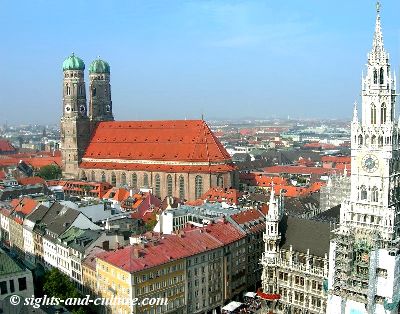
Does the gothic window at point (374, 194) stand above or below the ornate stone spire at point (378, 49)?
below

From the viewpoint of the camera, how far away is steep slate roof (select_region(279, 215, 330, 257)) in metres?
74.6

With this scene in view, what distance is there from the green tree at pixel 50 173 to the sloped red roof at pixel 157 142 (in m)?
24.8

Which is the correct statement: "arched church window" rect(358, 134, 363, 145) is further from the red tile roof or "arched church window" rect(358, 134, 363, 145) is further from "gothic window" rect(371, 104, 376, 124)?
the red tile roof

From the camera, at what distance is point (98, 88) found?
585ft

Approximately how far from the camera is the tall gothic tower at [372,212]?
62875mm

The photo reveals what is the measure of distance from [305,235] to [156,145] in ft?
284

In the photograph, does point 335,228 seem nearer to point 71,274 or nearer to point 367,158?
point 367,158

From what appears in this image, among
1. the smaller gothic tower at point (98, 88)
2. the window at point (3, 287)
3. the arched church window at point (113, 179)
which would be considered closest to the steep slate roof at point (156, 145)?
the arched church window at point (113, 179)

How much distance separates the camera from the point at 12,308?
6400 cm

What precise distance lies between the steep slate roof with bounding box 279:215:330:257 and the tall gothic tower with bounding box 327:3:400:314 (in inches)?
284

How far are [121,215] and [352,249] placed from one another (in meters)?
57.8

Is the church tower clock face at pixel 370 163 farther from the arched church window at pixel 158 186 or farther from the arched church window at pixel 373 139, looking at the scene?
the arched church window at pixel 158 186

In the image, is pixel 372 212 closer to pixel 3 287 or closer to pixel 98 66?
pixel 3 287

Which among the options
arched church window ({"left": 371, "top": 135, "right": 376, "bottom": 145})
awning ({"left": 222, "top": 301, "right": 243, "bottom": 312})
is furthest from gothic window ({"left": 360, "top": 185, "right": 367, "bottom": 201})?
awning ({"left": 222, "top": 301, "right": 243, "bottom": 312})
